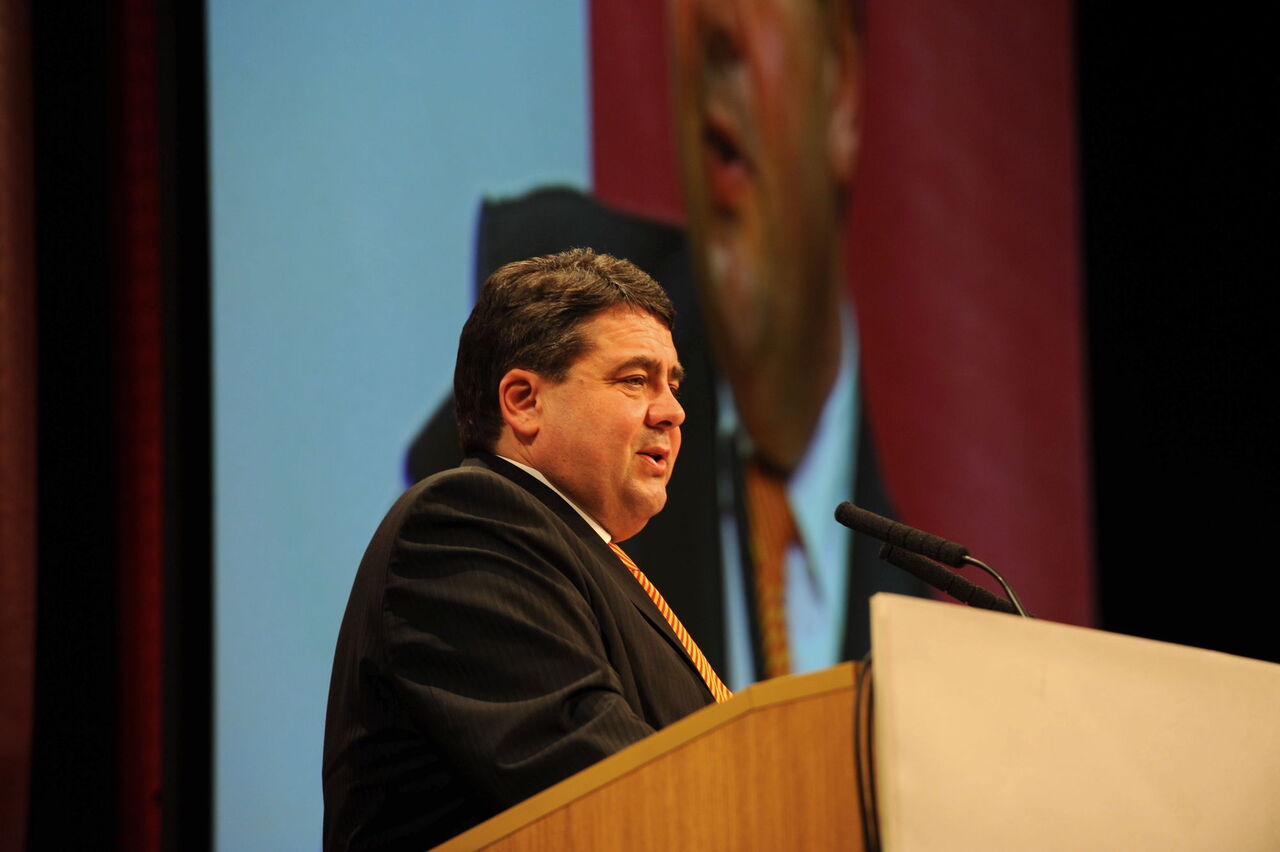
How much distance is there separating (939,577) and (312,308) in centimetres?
165

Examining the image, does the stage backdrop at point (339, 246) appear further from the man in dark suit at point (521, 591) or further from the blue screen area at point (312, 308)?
the man in dark suit at point (521, 591)

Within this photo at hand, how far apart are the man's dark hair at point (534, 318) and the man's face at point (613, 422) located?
1.0 inches

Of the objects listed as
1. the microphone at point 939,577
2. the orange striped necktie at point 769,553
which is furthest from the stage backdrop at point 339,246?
the microphone at point 939,577

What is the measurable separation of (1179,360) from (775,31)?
2.22 metres

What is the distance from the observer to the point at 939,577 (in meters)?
1.75

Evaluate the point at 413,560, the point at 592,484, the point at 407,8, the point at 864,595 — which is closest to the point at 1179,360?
the point at 864,595

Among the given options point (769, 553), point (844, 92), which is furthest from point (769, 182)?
point (769, 553)

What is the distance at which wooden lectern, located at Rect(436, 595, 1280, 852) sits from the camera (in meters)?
1.12

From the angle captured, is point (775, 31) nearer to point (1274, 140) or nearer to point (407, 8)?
point (407, 8)

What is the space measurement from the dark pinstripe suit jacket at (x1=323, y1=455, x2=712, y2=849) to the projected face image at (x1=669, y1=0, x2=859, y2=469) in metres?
2.04

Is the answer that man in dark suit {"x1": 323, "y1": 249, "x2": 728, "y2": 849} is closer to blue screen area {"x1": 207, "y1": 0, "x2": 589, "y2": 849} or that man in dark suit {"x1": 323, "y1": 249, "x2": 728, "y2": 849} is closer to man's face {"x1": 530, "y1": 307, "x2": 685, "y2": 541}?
man's face {"x1": 530, "y1": 307, "x2": 685, "y2": 541}

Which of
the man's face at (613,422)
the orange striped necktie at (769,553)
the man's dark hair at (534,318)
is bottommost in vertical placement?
the orange striped necktie at (769,553)

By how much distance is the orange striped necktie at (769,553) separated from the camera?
12.2 feet

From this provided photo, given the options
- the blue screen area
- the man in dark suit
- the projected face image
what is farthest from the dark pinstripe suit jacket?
the projected face image
